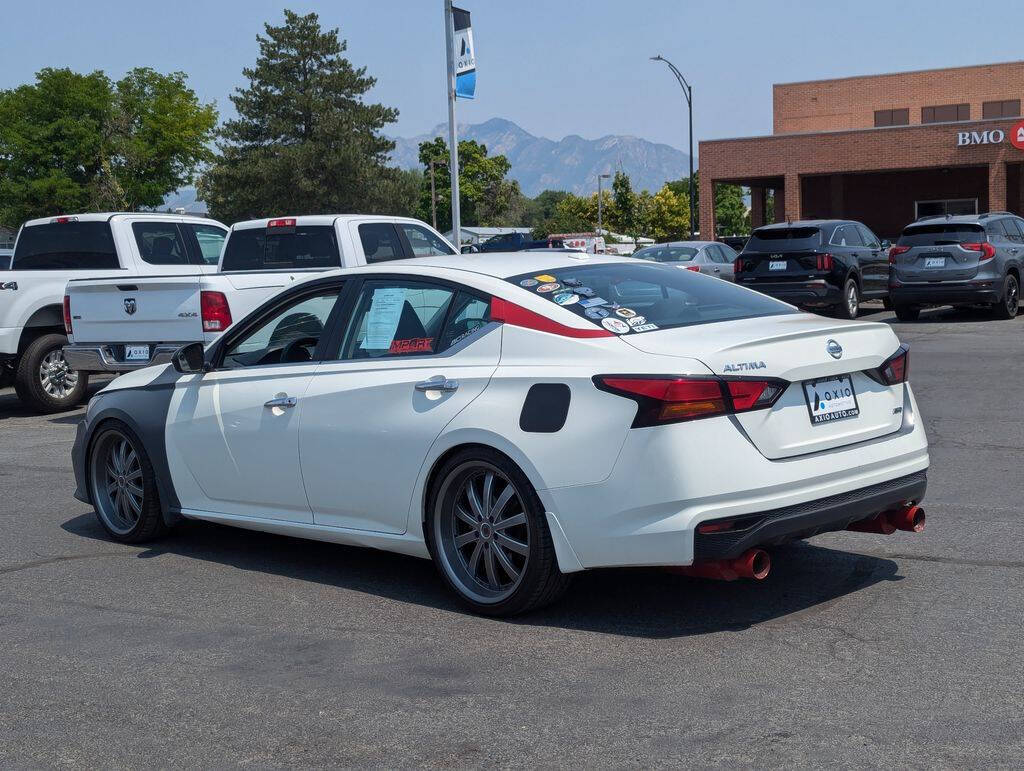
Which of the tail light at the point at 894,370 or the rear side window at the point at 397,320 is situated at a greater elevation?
the rear side window at the point at 397,320

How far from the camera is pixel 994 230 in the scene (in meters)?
21.3

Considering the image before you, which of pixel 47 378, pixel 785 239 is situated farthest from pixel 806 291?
pixel 47 378

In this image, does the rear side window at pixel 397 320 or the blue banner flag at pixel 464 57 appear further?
the blue banner flag at pixel 464 57

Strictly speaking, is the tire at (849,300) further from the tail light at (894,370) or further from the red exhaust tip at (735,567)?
the red exhaust tip at (735,567)

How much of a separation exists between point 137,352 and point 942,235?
14.2 metres

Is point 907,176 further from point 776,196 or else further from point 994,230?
point 994,230

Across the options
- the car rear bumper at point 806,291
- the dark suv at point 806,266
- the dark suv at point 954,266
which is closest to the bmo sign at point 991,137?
the dark suv at point 954,266

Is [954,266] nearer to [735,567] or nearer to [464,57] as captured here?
[464,57]

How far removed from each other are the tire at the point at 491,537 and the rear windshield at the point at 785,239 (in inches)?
661

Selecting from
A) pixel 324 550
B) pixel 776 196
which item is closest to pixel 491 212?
pixel 776 196

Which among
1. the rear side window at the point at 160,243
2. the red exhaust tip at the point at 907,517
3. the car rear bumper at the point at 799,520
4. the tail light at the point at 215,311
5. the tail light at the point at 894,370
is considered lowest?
the red exhaust tip at the point at 907,517

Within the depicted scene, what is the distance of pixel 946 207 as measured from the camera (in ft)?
156

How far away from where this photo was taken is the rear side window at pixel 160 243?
14.0m

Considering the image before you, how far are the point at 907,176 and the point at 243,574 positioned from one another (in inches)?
1820
